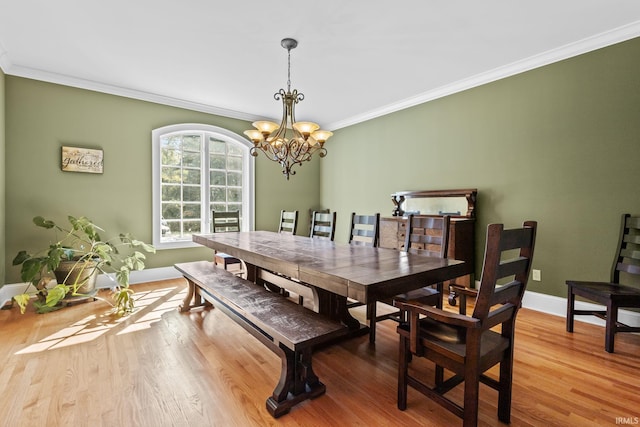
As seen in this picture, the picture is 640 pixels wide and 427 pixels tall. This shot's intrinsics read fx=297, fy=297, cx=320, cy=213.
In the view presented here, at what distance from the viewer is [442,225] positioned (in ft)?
7.93

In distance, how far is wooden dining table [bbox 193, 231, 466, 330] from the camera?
146 centimetres

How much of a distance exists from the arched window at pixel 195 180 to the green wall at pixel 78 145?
0.43ft

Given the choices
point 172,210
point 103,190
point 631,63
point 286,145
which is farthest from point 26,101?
point 631,63

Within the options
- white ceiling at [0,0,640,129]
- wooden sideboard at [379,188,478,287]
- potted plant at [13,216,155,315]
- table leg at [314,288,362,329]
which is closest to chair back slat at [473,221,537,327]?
table leg at [314,288,362,329]

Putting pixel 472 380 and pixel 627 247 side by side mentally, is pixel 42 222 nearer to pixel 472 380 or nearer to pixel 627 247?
pixel 472 380

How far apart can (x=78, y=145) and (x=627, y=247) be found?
19.5 ft

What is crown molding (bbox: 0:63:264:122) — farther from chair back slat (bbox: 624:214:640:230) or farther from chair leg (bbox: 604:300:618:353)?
chair leg (bbox: 604:300:618:353)

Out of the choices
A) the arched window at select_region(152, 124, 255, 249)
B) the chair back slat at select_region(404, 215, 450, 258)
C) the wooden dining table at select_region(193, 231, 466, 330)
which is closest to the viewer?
the wooden dining table at select_region(193, 231, 466, 330)

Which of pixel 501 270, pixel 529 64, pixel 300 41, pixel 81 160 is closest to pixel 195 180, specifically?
pixel 81 160

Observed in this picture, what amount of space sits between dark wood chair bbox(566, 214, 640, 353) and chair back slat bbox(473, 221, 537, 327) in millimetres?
1450

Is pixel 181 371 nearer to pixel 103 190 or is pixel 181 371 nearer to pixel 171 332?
pixel 171 332

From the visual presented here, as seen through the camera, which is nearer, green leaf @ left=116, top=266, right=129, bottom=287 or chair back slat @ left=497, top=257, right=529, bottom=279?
chair back slat @ left=497, top=257, right=529, bottom=279

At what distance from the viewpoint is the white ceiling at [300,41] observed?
7.74 feet

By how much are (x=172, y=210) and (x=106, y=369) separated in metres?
2.83
